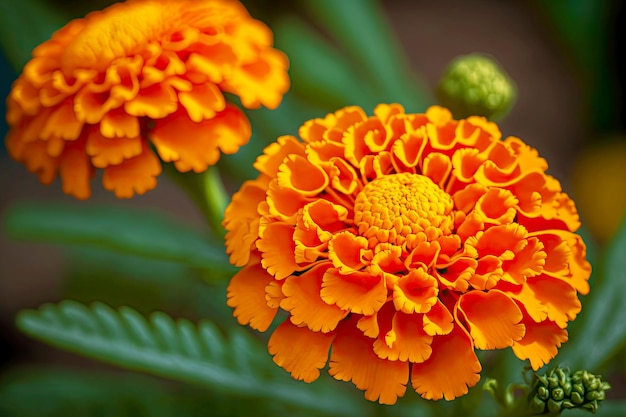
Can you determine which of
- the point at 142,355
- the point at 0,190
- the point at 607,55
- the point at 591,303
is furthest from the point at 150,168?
the point at 607,55

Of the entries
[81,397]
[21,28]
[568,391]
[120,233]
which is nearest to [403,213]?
[568,391]

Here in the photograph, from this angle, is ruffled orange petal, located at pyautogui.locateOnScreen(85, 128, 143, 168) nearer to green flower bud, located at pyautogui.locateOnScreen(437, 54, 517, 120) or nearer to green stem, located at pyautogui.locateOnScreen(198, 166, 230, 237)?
green stem, located at pyautogui.locateOnScreen(198, 166, 230, 237)

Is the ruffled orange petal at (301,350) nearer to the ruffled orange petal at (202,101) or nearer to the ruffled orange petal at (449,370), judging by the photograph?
the ruffled orange petal at (449,370)

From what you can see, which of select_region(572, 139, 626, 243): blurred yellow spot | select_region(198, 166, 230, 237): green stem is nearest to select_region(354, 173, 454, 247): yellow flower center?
select_region(198, 166, 230, 237): green stem

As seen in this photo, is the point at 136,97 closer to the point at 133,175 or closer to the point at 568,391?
the point at 133,175

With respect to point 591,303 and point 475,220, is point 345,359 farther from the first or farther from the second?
point 591,303

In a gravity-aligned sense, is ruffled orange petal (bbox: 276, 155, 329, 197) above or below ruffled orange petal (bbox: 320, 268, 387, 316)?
above
